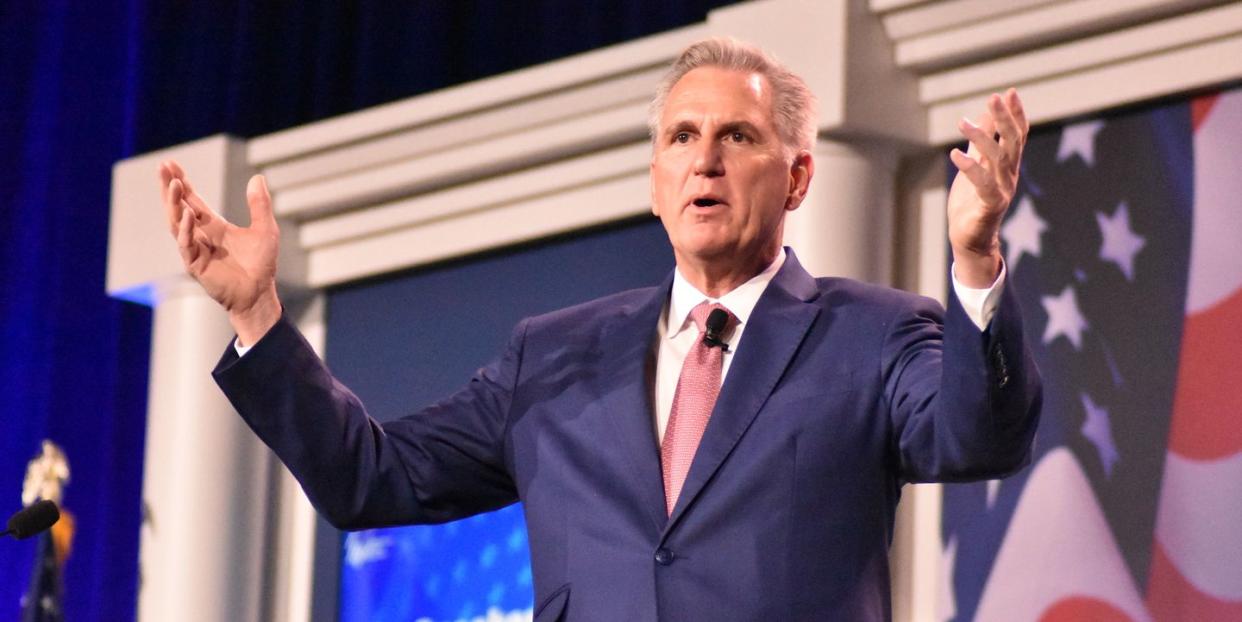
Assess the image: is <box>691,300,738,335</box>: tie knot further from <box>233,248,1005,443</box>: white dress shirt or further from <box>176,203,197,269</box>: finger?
<box>176,203,197,269</box>: finger

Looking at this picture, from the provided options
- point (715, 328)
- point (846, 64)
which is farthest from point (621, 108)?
point (715, 328)

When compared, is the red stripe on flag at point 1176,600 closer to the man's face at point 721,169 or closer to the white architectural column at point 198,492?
the man's face at point 721,169

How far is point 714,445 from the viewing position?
2033 mm

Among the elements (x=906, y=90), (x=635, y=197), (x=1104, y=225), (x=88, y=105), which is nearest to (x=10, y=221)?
(x=88, y=105)

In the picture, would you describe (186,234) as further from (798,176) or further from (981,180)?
(981,180)

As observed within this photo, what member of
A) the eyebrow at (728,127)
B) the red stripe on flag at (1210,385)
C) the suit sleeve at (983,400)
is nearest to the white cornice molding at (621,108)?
the red stripe on flag at (1210,385)

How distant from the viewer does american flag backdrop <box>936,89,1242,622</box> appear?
10.7 ft

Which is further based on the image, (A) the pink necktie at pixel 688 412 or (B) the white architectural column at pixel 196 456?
(B) the white architectural column at pixel 196 456

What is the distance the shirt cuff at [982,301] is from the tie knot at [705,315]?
350 millimetres

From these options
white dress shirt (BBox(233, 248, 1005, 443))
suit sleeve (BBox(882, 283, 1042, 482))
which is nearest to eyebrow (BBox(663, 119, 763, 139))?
white dress shirt (BBox(233, 248, 1005, 443))

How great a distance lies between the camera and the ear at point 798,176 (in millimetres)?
2307

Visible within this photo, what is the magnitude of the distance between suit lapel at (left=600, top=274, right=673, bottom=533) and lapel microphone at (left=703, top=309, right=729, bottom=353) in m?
0.08

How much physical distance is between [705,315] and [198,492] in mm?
2722

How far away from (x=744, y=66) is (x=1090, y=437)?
1426 millimetres
